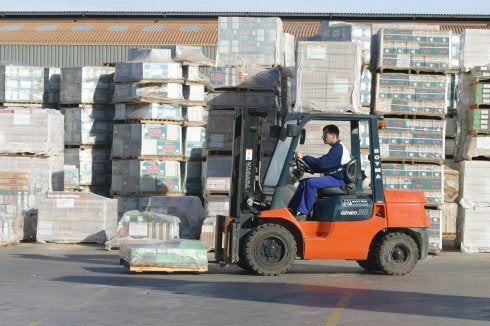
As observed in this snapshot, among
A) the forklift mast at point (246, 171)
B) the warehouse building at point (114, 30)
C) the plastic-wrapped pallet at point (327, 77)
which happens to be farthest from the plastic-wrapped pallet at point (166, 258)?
the warehouse building at point (114, 30)

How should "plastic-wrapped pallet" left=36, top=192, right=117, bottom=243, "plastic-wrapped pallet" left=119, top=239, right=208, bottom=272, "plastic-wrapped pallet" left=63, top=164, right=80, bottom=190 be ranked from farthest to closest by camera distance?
"plastic-wrapped pallet" left=63, top=164, right=80, bottom=190 < "plastic-wrapped pallet" left=36, top=192, right=117, bottom=243 < "plastic-wrapped pallet" left=119, top=239, right=208, bottom=272

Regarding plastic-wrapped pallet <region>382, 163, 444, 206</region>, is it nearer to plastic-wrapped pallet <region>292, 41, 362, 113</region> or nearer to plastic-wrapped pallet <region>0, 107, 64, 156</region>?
plastic-wrapped pallet <region>292, 41, 362, 113</region>

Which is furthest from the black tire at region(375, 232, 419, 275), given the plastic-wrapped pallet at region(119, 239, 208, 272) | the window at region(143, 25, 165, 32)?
the window at region(143, 25, 165, 32)

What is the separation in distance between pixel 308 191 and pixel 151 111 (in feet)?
19.3

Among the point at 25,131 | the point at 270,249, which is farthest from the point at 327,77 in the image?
the point at 25,131

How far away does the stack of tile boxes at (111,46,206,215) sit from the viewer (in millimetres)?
16047

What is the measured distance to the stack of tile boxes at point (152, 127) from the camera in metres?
16.0

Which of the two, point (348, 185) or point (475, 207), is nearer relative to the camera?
point (348, 185)

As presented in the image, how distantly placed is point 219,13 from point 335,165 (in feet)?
72.5

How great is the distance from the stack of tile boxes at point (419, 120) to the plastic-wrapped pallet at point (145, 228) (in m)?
3.10

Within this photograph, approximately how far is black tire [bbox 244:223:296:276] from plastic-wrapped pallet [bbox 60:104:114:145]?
716 cm

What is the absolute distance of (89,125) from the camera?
56.7ft

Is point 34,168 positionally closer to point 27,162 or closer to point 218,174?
point 27,162

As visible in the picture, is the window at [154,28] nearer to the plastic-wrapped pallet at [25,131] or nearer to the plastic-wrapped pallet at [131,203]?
the plastic-wrapped pallet at [131,203]
